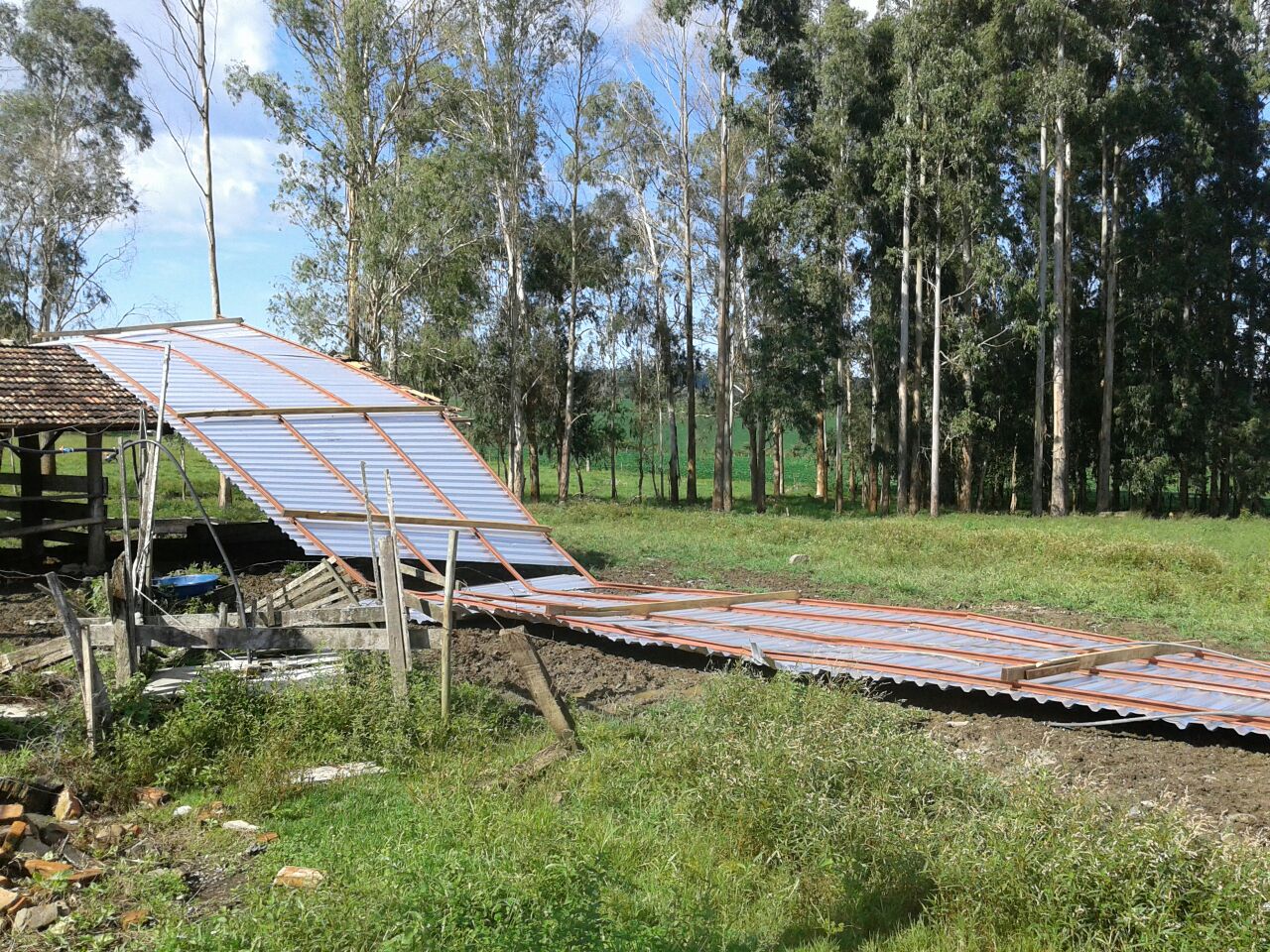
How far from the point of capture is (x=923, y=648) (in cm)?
801

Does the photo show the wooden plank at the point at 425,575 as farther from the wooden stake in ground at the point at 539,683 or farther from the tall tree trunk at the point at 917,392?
the tall tree trunk at the point at 917,392

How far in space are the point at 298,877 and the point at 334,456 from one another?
8127 millimetres

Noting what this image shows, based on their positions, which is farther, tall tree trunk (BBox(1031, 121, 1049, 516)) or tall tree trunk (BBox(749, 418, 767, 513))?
tall tree trunk (BBox(749, 418, 767, 513))

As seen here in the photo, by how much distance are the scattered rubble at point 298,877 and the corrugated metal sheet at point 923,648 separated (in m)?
4.02

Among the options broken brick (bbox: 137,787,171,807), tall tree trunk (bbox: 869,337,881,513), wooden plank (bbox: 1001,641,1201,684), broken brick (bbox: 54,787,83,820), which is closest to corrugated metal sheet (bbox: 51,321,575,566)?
broken brick (bbox: 137,787,171,807)

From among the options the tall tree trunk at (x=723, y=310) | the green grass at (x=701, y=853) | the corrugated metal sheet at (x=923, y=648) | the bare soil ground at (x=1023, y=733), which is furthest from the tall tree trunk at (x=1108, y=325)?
the green grass at (x=701, y=853)

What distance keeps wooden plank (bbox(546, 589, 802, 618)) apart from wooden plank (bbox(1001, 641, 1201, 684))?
3.18 metres

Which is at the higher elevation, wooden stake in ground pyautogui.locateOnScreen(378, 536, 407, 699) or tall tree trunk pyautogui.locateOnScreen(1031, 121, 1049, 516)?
tall tree trunk pyautogui.locateOnScreen(1031, 121, 1049, 516)

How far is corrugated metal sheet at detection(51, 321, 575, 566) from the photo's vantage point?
10867mm

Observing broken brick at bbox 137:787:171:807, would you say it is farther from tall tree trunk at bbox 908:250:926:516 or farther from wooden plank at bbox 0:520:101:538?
tall tree trunk at bbox 908:250:926:516

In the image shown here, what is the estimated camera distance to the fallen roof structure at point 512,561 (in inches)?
280

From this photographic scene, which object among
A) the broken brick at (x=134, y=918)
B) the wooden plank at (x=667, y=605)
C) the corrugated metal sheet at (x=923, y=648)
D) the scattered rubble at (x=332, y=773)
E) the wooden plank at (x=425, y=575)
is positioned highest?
the wooden plank at (x=425, y=575)

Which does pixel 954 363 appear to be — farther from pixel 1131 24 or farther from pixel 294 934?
pixel 294 934

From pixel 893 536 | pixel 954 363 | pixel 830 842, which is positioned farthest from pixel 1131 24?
pixel 830 842
